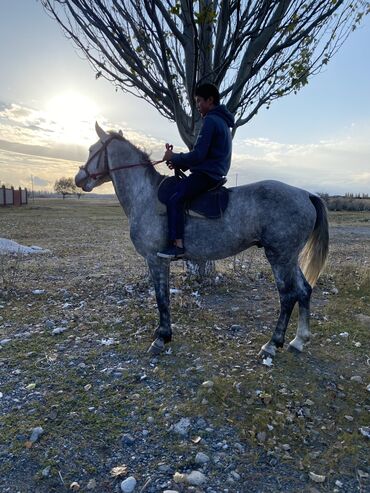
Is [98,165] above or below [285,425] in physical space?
above

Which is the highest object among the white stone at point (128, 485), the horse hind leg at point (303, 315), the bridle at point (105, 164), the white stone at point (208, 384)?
the bridle at point (105, 164)

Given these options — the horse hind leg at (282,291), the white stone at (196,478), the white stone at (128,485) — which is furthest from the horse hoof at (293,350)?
the white stone at (128,485)

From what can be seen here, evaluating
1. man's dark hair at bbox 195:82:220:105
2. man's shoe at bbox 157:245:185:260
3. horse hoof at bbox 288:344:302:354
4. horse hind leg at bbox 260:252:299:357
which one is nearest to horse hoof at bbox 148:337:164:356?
man's shoe at bbox 157:245:185:260

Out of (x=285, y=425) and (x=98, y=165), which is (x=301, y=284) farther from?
(x=98, y=165)

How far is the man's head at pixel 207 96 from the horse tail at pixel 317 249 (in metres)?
2.10

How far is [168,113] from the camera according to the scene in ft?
27.3

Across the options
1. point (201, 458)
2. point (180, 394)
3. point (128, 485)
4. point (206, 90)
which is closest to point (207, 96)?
point (206, 90)

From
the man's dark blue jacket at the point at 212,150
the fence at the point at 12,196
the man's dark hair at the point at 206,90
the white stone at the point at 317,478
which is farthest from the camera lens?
the fence at the point at 12,196

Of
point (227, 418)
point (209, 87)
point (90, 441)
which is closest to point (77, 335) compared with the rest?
point (90, 441)

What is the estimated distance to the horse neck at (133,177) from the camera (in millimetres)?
5510

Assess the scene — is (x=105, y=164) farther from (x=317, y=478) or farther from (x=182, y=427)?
(x=317, y=478)

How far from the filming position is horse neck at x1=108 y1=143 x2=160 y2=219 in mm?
5510

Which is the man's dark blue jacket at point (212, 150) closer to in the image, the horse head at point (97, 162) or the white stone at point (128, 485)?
the horse head at point (97, 162)

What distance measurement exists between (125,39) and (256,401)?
6846mm
